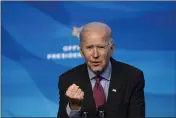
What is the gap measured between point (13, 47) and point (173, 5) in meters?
1.24

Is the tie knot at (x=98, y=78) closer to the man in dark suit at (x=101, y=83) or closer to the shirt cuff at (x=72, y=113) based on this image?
the man in dark suit at (x=101, y=83)

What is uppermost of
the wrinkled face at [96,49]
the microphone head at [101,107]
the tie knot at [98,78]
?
the wrinkled face at [96,49]

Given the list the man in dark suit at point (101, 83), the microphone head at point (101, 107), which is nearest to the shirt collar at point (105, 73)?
the man in dark suit at point (101, 83)

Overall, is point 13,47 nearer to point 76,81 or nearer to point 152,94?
point 152,94

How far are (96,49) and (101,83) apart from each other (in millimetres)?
159

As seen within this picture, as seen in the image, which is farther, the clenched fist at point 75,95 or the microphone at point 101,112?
the microphone at point 101,112

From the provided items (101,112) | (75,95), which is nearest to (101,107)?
(101,112)

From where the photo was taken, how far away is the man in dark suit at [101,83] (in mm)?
1356

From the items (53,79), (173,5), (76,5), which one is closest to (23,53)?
(53,79)

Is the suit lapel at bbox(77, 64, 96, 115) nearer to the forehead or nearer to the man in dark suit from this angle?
the man in dark suit

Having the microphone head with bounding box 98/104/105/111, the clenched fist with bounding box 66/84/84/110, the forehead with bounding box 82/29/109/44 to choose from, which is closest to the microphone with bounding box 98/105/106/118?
the microphone head with bounding box 98/104/105/111

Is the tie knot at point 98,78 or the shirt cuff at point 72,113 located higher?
the tie knot at point 98,78

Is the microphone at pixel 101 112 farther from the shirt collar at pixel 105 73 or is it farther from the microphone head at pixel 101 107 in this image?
the shirt collar at pixel 105 73

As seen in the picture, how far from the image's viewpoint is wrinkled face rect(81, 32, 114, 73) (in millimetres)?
1355
